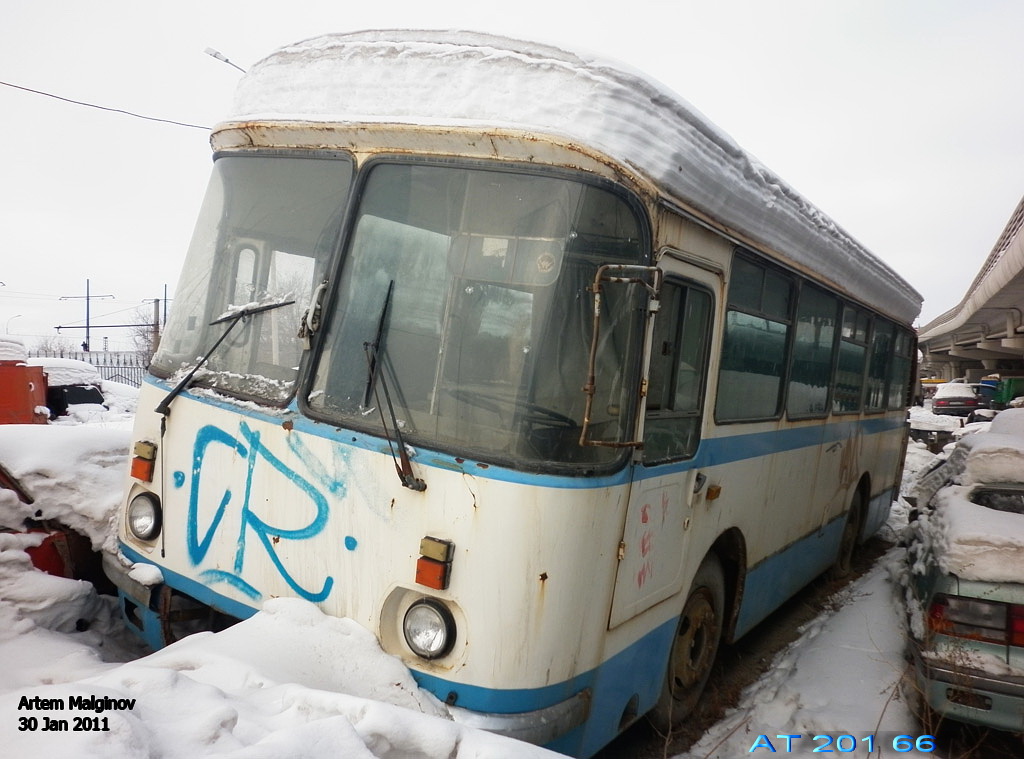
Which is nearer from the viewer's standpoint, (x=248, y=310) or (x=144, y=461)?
(x=248, y=310)

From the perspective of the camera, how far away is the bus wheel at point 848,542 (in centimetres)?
760

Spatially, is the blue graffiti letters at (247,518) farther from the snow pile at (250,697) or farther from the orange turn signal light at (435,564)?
the orange turn signal light at (435,564)

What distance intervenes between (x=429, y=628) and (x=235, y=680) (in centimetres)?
68

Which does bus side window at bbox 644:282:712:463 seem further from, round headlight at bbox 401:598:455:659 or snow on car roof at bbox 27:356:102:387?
snow on car roof at bbox 27:356:102:387

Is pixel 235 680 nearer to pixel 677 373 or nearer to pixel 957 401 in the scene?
pixel 677 373

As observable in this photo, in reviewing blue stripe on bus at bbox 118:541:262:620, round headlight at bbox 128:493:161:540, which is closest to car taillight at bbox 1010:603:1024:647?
blue stripe on bus at bbox 118:541:262:620

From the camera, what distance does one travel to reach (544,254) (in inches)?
114

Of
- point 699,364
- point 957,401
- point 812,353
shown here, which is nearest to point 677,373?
point 699,364

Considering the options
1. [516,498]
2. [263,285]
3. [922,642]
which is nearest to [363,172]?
[263,285]

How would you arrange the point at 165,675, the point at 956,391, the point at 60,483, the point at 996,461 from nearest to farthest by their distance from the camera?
the point at 165,675 < the point at 60,483 < the point at 996,461 < the point at 956,391

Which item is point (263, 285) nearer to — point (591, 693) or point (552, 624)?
point (552, 624)

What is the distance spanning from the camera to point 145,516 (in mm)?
3590

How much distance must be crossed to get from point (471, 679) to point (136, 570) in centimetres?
176

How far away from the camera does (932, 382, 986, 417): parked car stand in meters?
31.4
